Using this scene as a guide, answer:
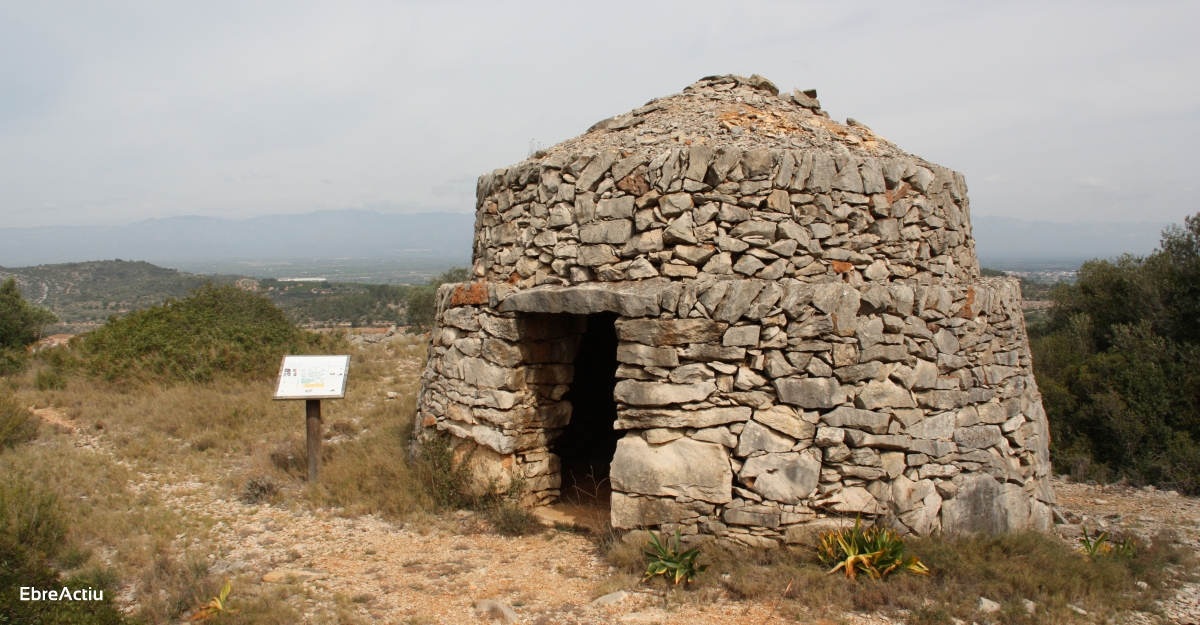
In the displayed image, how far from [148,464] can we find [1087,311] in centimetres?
1717

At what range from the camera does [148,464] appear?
7551 millimetres

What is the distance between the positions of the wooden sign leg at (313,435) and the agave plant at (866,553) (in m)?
4.98

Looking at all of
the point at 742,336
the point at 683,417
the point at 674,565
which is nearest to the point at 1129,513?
the point at 742,336

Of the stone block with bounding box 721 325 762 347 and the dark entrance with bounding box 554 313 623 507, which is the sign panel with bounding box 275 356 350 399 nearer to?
the dark entrance with bounding box 554 313 623 507

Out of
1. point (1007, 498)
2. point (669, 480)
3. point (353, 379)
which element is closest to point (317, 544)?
point (669, 480)

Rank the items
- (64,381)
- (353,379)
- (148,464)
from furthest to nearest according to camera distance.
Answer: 1. (353,379)
2. (64,381)
3. (148,464)

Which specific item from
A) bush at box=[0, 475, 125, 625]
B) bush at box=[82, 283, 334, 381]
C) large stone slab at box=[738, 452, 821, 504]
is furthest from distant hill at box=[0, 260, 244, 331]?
large stone slab at box=[738, 452, 821, 504]

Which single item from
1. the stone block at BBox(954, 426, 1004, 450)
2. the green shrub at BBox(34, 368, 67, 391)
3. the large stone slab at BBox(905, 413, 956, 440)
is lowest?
the green shrub at BBox(34, 368, 67, 391)

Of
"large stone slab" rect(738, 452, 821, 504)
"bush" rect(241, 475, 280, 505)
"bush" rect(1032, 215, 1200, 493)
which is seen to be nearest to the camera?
"large stone slab" rect(738, 452, 821, 504)

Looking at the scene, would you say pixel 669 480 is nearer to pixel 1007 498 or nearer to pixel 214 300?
pixel 1007 498

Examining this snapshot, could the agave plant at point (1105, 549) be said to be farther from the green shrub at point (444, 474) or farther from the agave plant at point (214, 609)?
the agave plant at point (214, 609)

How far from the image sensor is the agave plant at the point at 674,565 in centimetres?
466

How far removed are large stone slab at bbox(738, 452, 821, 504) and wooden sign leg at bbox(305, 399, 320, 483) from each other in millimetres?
4494

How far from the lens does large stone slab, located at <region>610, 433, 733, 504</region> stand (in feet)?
16.4
